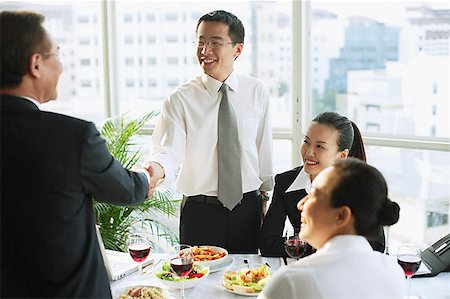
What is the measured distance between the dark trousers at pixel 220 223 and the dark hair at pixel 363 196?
5.12 ft

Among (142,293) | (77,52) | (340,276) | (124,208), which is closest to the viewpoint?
(340,276)

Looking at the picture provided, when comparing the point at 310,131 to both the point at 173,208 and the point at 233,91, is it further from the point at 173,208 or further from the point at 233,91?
the point at 173,208

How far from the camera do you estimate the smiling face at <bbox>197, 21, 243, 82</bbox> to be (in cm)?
325

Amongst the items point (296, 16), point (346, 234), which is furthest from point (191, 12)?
point (346, 234)

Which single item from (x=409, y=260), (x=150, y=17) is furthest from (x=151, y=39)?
(x=409, y=260)

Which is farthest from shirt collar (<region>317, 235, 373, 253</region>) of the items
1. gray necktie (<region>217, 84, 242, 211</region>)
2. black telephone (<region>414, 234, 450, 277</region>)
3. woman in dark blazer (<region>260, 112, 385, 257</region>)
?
gray necktie (<region>217, 84, 242, 211</region>)

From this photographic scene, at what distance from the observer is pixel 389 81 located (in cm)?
441

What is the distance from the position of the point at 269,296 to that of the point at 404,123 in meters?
2.97

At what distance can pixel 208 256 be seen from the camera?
267 cm

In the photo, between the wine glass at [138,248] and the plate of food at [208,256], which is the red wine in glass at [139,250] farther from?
the plate of food at [208,256]

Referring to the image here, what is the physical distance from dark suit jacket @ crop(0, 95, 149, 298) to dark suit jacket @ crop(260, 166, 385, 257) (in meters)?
1.11

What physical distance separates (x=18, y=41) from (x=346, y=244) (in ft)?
3.42

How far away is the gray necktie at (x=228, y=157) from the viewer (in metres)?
Result: 3.22

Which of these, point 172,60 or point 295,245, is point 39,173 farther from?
point 172,60
